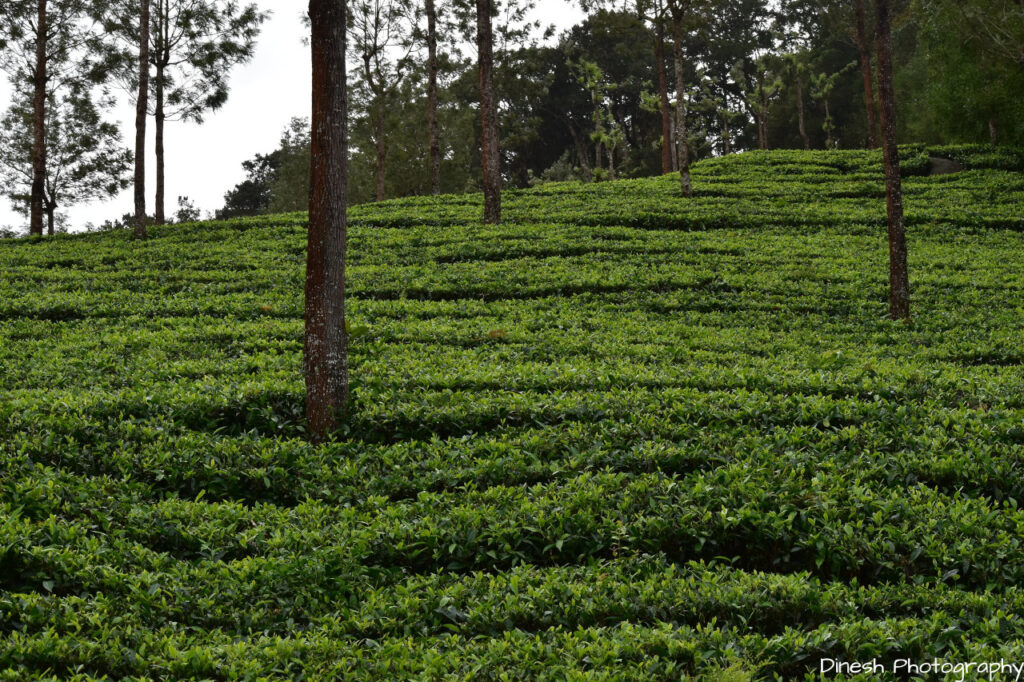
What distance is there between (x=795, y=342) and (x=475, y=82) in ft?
180

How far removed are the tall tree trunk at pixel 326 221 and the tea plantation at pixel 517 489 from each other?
55cm

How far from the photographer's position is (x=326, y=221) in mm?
7938

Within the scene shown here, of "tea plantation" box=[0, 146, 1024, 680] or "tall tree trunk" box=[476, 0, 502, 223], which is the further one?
"tall tree trunk" box=[476, 0, 502, 223]

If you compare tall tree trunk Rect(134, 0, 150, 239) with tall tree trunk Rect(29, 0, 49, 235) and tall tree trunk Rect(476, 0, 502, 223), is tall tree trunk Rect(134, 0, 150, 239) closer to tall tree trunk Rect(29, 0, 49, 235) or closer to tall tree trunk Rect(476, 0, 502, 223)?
tall tree trunk Rect(29, 0, 49, 235)

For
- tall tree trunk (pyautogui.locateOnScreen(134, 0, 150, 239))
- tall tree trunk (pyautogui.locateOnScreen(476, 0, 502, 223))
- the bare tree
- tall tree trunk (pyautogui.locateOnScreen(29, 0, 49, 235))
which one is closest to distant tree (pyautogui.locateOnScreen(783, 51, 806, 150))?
the bare tree

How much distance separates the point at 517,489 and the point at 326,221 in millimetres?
3740

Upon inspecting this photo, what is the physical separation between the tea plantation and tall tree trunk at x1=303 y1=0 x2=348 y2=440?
1.79 ft

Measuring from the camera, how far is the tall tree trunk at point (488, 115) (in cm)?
2203

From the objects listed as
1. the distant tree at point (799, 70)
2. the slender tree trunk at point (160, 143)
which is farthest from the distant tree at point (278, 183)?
the distant tree at point (799, 70)

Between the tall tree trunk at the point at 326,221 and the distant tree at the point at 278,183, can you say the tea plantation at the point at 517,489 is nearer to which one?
the tall tree trunk at the point at 326,221

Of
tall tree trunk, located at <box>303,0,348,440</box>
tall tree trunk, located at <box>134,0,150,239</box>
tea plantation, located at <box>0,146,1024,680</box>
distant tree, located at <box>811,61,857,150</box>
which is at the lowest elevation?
tea plantation, located at <box>0,146,1024,680</box>

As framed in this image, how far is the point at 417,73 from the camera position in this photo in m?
40.8

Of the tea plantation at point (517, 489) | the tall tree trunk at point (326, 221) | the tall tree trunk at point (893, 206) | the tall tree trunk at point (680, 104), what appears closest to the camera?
the tea plantation at point (517, 489)

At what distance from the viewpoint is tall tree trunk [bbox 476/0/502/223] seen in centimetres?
2203
